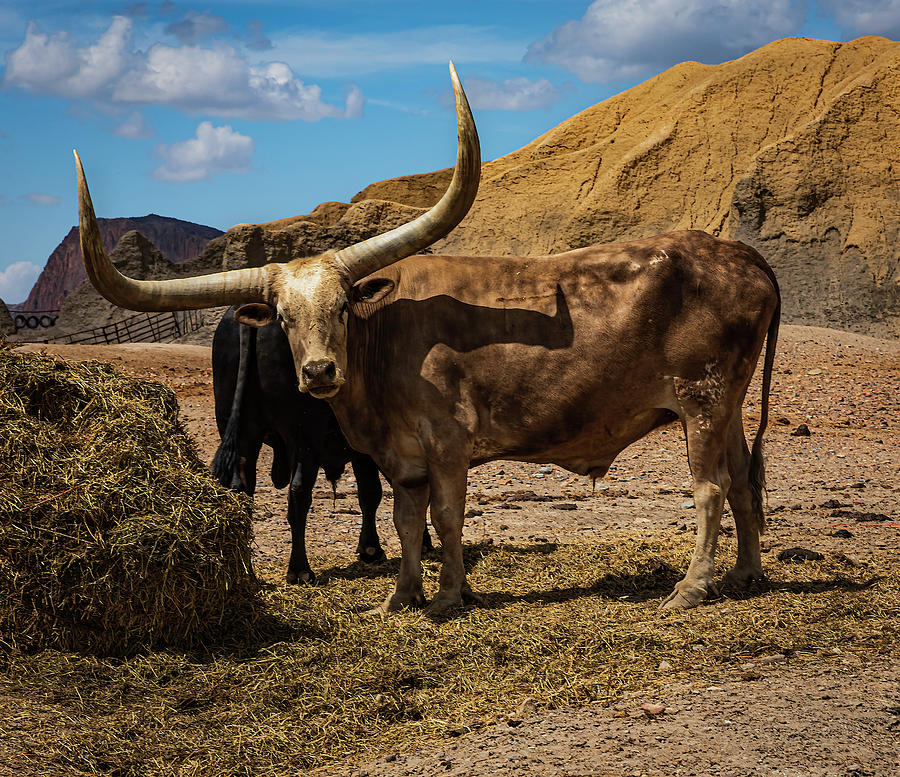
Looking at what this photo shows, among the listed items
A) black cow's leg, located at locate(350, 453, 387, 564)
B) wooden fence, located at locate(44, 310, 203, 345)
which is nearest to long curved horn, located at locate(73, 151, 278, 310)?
black cow's leg, located at locate(350, 453, 387, 564)

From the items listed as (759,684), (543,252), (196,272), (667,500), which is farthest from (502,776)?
(196,272)

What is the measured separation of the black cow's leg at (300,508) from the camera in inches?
297

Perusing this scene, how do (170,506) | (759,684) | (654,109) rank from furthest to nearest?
(654,109), (170,506), (759,684)

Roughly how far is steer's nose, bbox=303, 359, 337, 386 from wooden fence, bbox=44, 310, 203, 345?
2789 cm

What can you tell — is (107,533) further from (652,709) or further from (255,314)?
(652,709)

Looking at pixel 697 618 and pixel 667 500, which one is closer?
pixel 697 618

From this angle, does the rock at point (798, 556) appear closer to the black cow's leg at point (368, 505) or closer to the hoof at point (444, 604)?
the hoof at point (444, 604)

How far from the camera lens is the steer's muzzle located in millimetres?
5812

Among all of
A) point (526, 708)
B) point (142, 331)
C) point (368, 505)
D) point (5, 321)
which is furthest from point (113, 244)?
point (526, 708)

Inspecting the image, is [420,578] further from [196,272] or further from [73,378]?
[196,272]

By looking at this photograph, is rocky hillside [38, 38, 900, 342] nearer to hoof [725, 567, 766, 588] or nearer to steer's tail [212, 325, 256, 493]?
hoof [725, 567, 766, 588]

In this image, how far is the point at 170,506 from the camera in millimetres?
5535

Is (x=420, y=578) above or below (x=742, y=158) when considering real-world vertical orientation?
below

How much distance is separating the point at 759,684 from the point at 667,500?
5.56m
